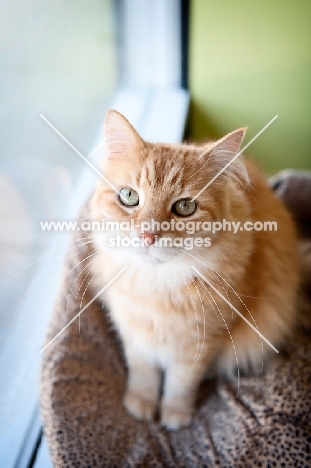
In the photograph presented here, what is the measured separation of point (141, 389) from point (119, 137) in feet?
2.47

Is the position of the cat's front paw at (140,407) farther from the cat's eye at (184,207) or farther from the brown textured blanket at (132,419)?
the cat's eye at (184,207)

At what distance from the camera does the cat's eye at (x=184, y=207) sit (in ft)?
3.31

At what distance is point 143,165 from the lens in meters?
1.02

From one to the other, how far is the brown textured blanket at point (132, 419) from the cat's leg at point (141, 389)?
0.03 m

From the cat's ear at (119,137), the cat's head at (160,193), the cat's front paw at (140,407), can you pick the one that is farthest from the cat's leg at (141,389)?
the cat's ear at (119,137)

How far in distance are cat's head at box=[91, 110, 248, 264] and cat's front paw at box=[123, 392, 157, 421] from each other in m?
0.52

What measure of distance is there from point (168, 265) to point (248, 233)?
0.27 meters

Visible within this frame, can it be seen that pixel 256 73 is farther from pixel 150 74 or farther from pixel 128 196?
pixel 128 196

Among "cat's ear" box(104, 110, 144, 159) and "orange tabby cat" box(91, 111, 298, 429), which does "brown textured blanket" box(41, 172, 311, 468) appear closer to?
"orange tabby cat" box(91, 111, 298, 429)

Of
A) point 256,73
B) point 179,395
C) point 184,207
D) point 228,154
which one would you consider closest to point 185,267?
point 184,207

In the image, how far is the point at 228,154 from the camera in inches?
39.2

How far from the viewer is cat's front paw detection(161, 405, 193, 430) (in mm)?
1282

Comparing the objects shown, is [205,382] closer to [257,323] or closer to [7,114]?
[257,323]

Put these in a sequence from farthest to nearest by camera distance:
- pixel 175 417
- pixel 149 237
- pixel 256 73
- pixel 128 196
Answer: pixel 256 73, pixel 175 417, pixel 128 196, pixel 149 237
